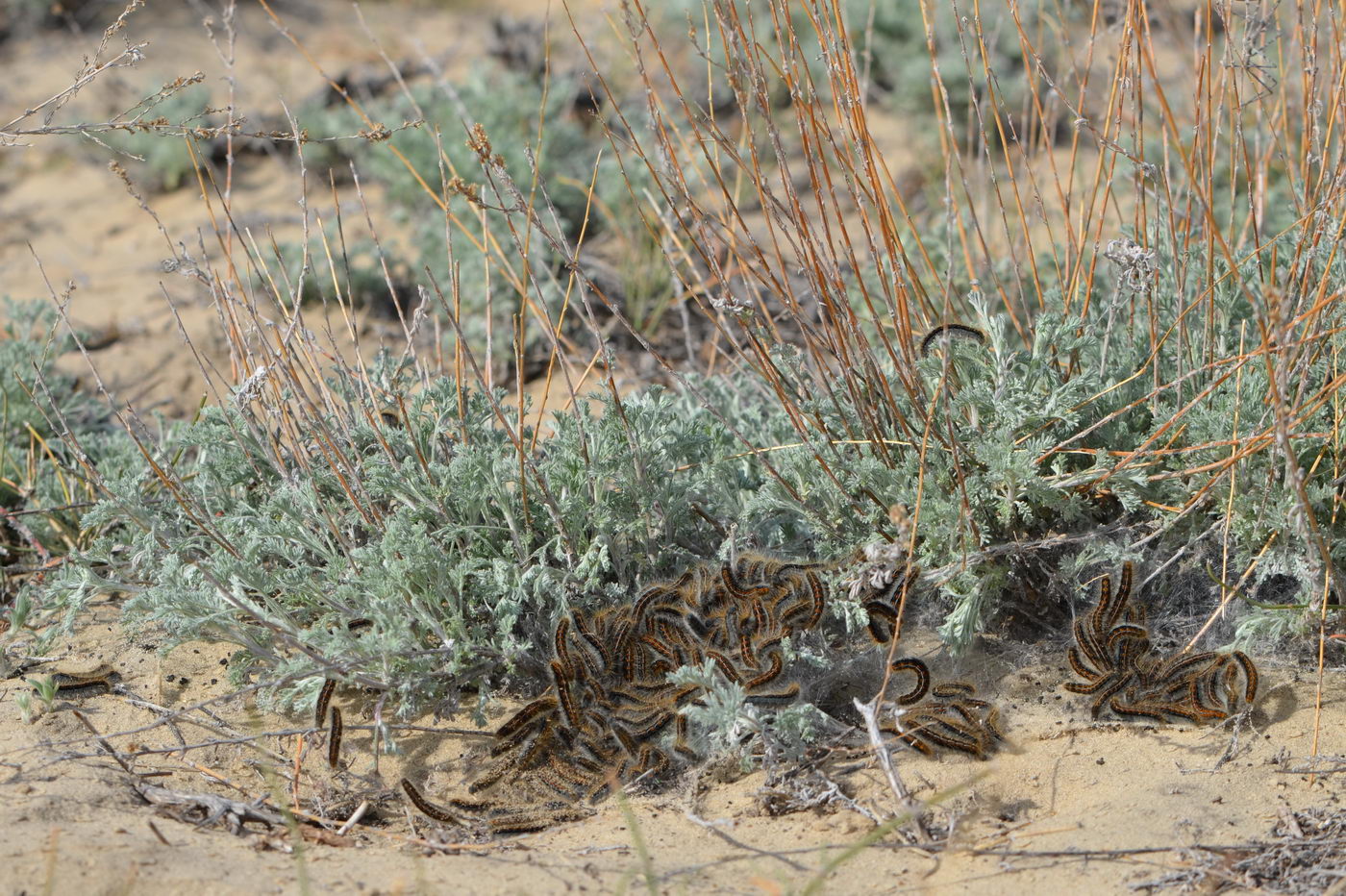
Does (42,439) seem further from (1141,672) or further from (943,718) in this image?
(1141,672)

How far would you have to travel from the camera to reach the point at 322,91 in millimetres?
6562

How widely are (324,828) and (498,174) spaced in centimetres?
133

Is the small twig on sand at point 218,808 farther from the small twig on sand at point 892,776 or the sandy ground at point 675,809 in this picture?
the small twig on sand at point 892,776

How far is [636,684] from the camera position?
109 inches

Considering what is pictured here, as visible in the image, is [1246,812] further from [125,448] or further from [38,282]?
[38,282]

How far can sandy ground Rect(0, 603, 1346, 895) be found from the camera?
222 centimetres

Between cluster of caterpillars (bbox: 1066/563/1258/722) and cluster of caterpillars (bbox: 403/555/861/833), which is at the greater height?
cluster of caterpillars (bbox: 403/555/861/833)

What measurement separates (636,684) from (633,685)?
0.01 meters

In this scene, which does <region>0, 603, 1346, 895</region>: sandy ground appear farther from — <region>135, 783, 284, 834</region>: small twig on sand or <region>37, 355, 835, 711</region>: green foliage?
<region>37, 355, 835, 711</region>: green foliage

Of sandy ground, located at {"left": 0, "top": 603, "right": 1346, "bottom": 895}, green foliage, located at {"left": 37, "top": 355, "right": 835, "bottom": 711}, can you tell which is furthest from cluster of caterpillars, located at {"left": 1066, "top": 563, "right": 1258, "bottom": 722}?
green foliage, located at {"left": 37, "top": 355, "right": 835, "bottom": 711}

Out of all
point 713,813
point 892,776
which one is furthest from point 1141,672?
point 713,813

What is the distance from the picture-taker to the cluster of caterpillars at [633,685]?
2.64m

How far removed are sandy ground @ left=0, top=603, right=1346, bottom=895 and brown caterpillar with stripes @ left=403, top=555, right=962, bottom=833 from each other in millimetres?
80

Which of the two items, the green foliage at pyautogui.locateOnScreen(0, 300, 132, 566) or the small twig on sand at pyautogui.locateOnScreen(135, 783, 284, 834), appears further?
the green foliage at pyautogui.locateOnScreen(0, 300, 132, 566)
